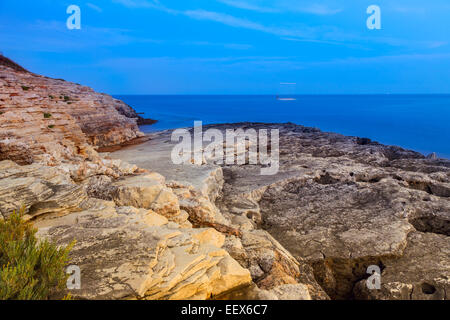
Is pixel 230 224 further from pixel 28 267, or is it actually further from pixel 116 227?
pixel 28 267

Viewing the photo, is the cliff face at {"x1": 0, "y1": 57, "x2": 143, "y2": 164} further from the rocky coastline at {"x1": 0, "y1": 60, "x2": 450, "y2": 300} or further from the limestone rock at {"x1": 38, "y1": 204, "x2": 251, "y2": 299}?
the limestone rock at {"x1": 38, "y1": 204, "x2": 251, "y2": 299}

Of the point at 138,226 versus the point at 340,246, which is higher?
the point at 138,226

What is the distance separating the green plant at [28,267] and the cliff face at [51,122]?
4.84 meters

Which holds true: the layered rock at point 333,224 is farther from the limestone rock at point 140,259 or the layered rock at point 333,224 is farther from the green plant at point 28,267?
the green plant at point 28,267

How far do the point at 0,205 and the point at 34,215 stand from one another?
54 cm

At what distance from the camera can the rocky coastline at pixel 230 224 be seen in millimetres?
4473

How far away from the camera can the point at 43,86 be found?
2205cm

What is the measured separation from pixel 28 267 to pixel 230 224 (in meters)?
4.85

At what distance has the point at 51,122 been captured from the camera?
13984 millimetres

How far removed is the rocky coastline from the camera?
447 cm

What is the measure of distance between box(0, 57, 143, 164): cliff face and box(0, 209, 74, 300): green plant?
15.9ft

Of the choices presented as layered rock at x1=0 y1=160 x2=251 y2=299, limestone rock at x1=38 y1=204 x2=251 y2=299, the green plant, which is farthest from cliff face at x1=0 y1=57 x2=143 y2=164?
the green plant
